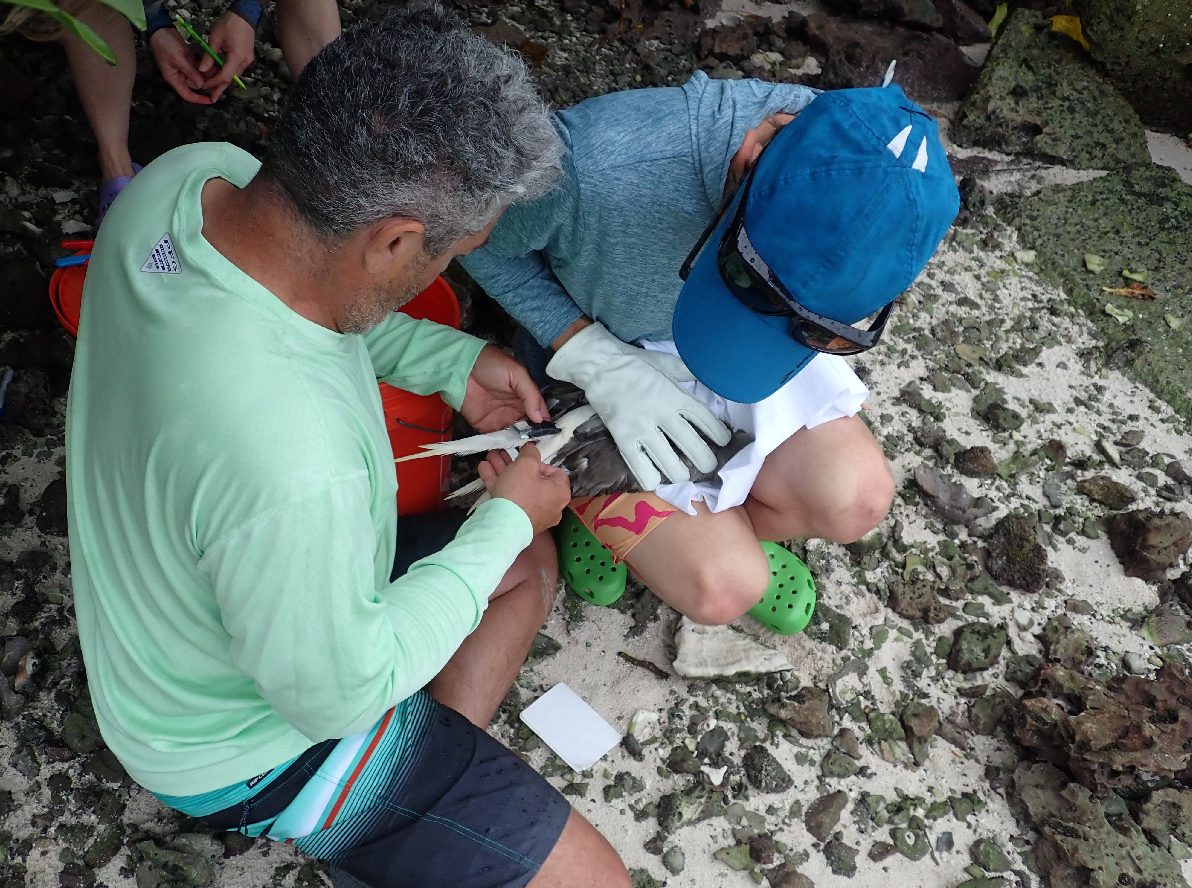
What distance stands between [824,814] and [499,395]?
4.08 feet

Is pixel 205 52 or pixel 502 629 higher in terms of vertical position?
pixel 205 52

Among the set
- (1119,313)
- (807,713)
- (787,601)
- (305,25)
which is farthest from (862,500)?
(305,25)

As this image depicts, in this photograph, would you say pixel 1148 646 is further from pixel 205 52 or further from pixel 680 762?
pixel 205 52

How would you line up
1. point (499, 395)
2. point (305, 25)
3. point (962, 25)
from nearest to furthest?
point (499, 395), point (305, 25), point (962, 25)

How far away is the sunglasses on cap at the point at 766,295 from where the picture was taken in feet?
4.83

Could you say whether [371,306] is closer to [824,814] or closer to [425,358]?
[425,358]

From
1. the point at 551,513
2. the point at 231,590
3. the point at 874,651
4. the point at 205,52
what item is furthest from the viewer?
the point at 205,52

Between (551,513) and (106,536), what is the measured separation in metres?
0.77

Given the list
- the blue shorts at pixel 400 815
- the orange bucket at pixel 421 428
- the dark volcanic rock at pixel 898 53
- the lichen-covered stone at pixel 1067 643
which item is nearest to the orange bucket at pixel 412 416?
the orange bucket at pixel 421 428

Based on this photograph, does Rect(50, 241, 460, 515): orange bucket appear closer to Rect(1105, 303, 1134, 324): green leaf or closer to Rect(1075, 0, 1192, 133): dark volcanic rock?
Rect(1105, 303, 1134, 324): green leaf

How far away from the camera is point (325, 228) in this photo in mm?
1179

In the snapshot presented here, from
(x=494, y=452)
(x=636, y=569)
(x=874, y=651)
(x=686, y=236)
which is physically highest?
(x=686, y=236)

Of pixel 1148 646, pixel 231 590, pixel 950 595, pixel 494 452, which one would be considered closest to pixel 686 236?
pixel 494 452

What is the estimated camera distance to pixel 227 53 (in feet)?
8.38
